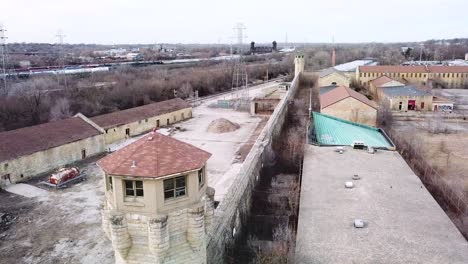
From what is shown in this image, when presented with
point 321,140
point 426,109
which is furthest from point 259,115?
point 321,140

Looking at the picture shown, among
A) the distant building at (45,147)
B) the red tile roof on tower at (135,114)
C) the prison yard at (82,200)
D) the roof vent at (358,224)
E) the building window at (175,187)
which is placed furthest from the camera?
the red tile roof on tower at (135,114)

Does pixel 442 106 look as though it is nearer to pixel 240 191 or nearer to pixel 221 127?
pixel 221 127

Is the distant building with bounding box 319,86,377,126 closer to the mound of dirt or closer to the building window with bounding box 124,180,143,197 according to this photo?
the mound of dirt

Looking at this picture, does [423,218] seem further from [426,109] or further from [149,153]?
[426,109]

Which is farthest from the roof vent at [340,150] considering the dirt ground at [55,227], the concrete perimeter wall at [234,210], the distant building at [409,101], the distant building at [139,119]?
the distant building at [409,101]

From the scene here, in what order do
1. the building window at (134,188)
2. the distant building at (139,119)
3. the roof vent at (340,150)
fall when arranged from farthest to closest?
1. the distant building at (139,119)
2. the roof vent at (340,150)
3. the building window at (134,188)

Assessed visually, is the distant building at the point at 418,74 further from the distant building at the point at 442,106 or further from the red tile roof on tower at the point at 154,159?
the red tile roof on tower at the point at 154,159

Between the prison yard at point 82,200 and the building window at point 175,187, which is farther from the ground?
the building window at point 175,187
